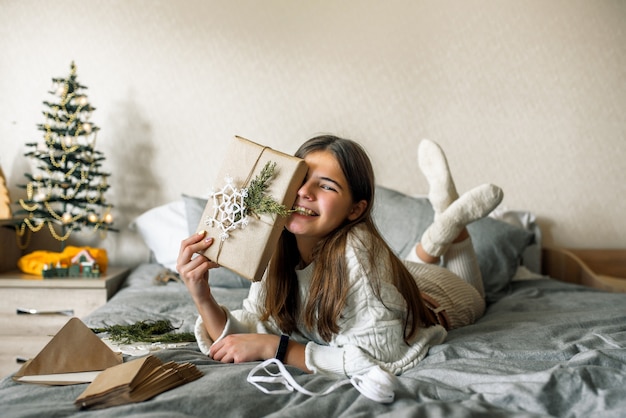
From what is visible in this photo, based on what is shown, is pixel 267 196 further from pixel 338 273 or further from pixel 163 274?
pixel 163 274

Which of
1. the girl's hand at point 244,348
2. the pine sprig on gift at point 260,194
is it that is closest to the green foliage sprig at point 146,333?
the girl's hand at point 244,348

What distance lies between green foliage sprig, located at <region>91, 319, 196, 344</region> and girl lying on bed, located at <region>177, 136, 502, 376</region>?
0.34 ft

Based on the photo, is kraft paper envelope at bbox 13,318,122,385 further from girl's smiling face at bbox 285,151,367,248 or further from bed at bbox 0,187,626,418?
girl's smiling face at bbox 285,151,367,248

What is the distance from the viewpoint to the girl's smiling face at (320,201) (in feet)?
4.18

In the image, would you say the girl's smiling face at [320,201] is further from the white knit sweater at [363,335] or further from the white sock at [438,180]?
the white sock at [438,180]

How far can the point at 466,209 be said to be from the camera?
202cm

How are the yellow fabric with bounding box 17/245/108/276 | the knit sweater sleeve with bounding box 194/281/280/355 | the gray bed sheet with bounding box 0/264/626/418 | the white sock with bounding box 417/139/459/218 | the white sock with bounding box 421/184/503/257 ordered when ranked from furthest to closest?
the yellow fabric with bounding box 17/245/108/276
the white sock with bounding box 417/139/459/218
the white sock with bounding box 421/184/503/257
the knit sweater sleeve with bounding box 194/281/280/355
the gray bed sheet with bounding box 0/264/626/418

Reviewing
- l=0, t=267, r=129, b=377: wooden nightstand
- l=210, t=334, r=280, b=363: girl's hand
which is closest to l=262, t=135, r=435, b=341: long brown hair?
l=210, t=334, r=280, b=363: girl's hand

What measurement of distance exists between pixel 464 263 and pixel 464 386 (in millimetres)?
1049

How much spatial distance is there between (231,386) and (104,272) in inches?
61.1

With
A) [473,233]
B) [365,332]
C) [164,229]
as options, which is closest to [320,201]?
[365,332]

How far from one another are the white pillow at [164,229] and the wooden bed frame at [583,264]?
1623mm

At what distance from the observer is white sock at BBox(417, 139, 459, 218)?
2.17 m

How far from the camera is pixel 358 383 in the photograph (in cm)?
107
